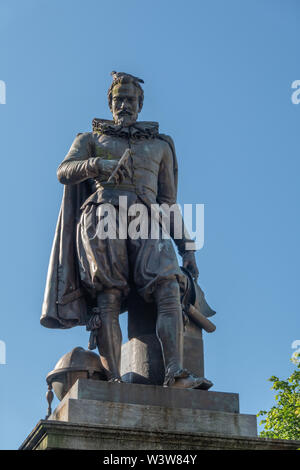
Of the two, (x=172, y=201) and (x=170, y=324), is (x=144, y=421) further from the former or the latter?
(x=172, y=201)

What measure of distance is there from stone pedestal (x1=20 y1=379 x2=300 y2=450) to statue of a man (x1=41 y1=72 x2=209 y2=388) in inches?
14.3

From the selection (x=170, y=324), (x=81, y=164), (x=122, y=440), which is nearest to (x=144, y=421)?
(x=122, y=440)

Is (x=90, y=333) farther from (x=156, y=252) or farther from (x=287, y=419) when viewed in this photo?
(x=287, y=419)

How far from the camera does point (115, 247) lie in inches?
495

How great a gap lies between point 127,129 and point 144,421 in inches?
176

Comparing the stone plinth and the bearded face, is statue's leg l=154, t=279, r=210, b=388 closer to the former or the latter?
the stone plinth

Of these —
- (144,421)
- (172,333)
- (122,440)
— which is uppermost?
(172,333)

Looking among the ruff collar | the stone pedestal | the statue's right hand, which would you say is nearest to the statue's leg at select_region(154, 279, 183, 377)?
the stone pedestal

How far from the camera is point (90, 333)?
12.4 metres

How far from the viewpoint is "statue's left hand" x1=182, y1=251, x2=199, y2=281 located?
44.6ft

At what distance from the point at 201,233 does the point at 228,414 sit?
3185 mm

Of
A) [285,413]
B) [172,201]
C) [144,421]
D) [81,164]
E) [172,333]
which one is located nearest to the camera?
[144,421]

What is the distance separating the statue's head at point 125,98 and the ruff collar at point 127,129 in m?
0.09
